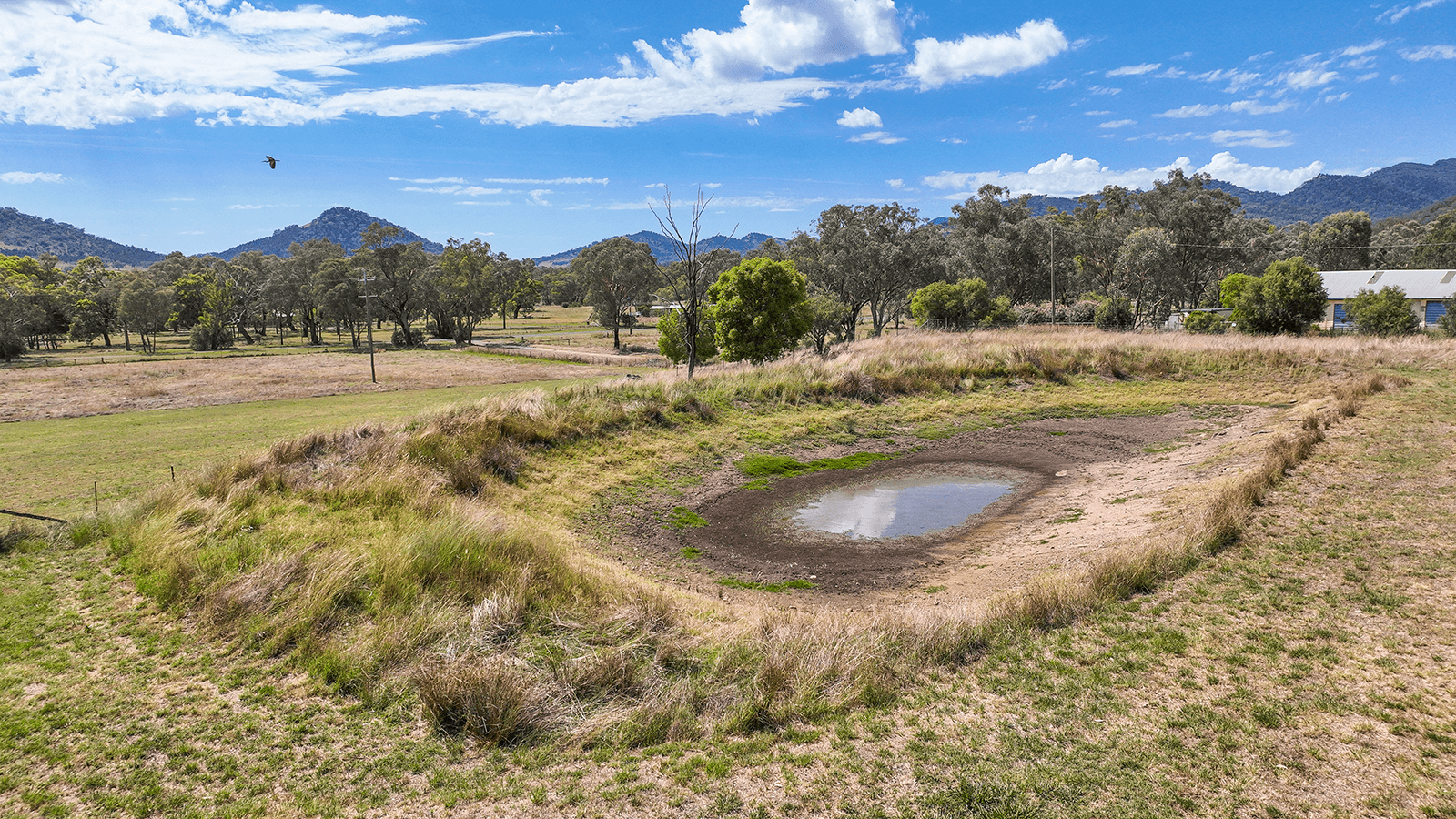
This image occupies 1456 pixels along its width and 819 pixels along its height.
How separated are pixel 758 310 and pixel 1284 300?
91.0ft

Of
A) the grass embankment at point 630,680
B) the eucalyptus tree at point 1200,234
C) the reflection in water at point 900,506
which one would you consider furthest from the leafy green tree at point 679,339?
the eucalyptus tree at point 1200,234

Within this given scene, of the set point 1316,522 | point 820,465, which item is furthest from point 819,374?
point 1316,522

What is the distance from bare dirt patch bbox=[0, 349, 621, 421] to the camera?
35031 millimetres

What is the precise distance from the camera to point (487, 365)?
54.8m

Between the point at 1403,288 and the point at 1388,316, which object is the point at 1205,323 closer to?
→ the point at 1388,316

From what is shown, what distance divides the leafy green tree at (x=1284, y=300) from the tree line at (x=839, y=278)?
0.15m

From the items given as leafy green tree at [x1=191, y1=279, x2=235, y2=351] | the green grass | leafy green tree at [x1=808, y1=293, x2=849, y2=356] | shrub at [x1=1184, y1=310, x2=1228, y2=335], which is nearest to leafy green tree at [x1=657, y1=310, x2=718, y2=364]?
leafy green tree at [x1=808, y1=293, x2=849, y2=356]

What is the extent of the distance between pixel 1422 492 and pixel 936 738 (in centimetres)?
1105

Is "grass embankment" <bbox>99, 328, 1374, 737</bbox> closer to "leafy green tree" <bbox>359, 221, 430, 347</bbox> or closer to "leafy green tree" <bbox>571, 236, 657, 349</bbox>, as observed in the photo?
"leafy green tree" <bbox>571, 236, 657, 349</bbox>

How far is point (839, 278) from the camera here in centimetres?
5534

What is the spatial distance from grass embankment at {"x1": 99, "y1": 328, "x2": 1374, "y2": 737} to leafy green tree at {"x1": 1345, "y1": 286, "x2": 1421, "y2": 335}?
35.1 m

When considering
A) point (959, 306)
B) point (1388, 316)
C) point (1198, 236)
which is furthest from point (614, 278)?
point (1388, 316)

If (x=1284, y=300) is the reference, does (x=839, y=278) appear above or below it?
above

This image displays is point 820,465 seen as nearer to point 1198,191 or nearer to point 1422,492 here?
point 1422,492
